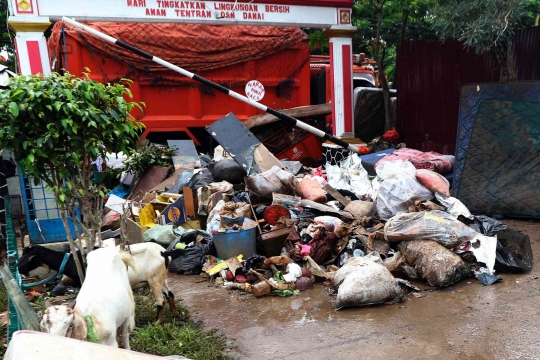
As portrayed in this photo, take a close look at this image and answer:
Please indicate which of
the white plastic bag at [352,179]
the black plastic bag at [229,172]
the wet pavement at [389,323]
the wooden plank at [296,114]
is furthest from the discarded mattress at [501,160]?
the wooden plank at [296,114]

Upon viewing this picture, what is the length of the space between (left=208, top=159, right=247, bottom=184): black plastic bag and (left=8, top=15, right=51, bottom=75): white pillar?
2862 millimetres

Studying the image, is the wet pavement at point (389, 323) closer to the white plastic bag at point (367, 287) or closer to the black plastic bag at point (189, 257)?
the white plastic bag at point (367, 287)

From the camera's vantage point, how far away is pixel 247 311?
4215mm

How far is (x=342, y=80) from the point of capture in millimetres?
9062

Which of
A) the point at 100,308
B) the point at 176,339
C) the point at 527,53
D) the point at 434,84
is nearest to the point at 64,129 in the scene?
the point at 100,308

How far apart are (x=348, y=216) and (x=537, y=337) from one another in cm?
247

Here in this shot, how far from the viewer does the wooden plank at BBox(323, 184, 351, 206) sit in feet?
20.1

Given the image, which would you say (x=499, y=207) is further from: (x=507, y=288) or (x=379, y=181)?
(x=507, y=288)

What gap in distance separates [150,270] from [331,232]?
6.70 ft

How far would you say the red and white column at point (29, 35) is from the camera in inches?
286

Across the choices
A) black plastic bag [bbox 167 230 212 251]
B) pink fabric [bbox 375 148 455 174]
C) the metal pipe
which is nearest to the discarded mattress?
pink fabric [bbox 375 148 455 174]

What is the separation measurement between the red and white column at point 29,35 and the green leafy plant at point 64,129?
4161mm

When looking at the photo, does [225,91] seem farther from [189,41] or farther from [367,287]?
[367,287]

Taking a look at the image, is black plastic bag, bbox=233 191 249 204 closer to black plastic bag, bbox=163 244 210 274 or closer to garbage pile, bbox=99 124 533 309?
garbage pile, bbox=99 124 533 309
